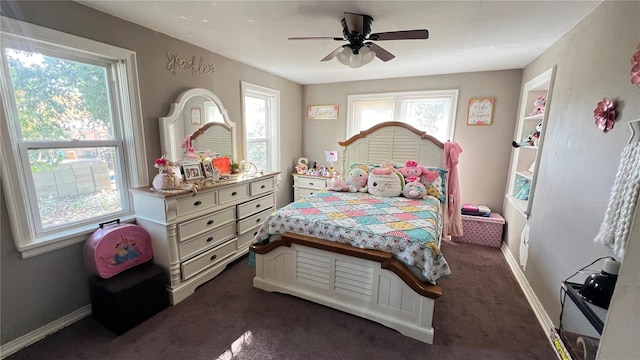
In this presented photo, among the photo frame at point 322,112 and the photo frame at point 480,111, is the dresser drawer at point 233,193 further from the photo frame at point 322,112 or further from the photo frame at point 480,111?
the photo frame at point 480,111

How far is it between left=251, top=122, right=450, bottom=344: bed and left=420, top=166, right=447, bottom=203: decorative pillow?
0.48m

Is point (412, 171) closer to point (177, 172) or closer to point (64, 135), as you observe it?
point (177, 172)

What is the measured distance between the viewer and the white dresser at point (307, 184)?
427 centimetres

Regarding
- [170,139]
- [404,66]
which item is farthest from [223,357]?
[404,66]

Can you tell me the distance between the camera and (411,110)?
156 inches

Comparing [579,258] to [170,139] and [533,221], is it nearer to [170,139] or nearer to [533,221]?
[533,221]

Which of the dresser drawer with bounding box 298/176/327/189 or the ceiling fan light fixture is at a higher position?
the ceiling fan light fixture

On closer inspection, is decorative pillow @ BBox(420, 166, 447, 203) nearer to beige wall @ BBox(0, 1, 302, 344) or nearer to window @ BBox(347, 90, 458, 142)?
window @ BBox(347, 90, 458, 142)

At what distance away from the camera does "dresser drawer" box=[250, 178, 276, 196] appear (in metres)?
2.94

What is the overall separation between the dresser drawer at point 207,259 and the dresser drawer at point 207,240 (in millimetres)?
56

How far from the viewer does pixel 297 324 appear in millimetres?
1944

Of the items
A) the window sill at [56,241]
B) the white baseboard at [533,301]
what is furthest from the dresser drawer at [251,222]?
the white baseboard at [533,301]

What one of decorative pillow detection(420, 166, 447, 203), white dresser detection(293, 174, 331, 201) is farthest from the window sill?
decorative pillow detection(420, 166, 447, 203)

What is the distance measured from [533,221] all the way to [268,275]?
2.55m
